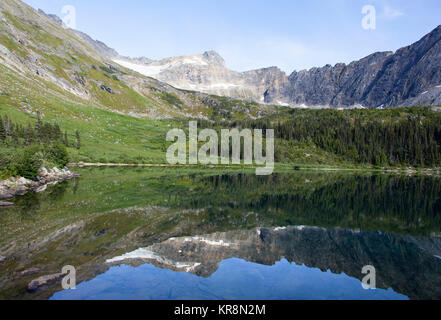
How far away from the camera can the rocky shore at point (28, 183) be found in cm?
4008

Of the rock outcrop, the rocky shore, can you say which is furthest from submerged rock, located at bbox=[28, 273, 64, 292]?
the rock outcrop

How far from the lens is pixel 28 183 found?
48031 mm

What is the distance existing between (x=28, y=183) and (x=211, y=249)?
135ft

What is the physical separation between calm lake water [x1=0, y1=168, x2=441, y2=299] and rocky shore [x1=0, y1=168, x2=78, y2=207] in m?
2.80

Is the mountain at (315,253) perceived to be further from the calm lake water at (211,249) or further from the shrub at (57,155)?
the shrub at (57,155)

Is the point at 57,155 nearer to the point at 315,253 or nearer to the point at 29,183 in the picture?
the point at 29,183

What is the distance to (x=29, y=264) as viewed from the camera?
16547mm

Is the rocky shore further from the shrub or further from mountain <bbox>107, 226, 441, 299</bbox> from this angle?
mountain <bbox>107, 226, 441, 299</bbox>

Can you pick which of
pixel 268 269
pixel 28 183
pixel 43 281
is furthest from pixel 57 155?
pixel 268 269

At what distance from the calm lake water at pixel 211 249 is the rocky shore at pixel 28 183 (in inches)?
110

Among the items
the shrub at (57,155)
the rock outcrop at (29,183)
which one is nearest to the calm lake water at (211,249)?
the rock outcrop at (29,183)
